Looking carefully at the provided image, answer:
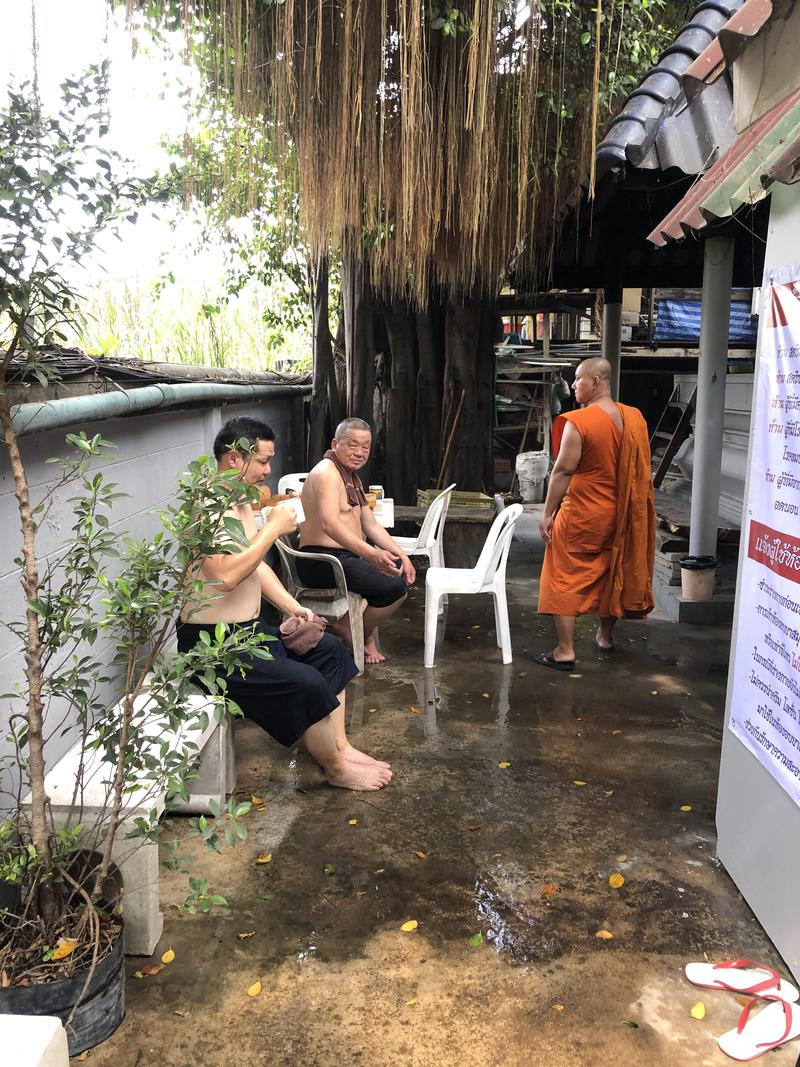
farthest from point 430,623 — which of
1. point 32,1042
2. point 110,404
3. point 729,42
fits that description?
point 32,1042

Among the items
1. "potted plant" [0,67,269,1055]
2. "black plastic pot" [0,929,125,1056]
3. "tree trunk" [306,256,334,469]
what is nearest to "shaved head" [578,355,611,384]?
"potted plant" [0,67,269,1055]

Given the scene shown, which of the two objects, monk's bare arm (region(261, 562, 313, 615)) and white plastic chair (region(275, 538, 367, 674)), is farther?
white plastic chair (region(275, 538, 367, 674))

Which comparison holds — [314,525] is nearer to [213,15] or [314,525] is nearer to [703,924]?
[213,15]

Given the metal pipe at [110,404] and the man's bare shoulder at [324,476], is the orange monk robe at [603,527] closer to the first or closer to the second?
the man's bare shoulder at [324,476]

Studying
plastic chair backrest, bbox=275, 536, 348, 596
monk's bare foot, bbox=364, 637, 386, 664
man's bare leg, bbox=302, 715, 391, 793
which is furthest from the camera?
monk's bare foot, bbox=364, 637, 386, 664

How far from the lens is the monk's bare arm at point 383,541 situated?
177 inches

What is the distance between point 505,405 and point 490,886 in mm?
11234

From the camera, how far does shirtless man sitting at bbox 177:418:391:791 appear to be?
2854 mm

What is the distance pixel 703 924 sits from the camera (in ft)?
7.95

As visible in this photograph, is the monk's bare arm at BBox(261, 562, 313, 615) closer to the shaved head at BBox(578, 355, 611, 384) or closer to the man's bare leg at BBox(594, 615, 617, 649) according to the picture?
the shaved head at BBox(578, 355, 611, 384)

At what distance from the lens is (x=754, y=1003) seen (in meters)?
2.09

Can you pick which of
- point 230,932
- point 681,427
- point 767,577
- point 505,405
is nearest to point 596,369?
point 767,577

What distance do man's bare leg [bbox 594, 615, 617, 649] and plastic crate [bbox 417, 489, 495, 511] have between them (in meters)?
2.13

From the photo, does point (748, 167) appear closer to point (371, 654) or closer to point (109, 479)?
point (109, 479)
